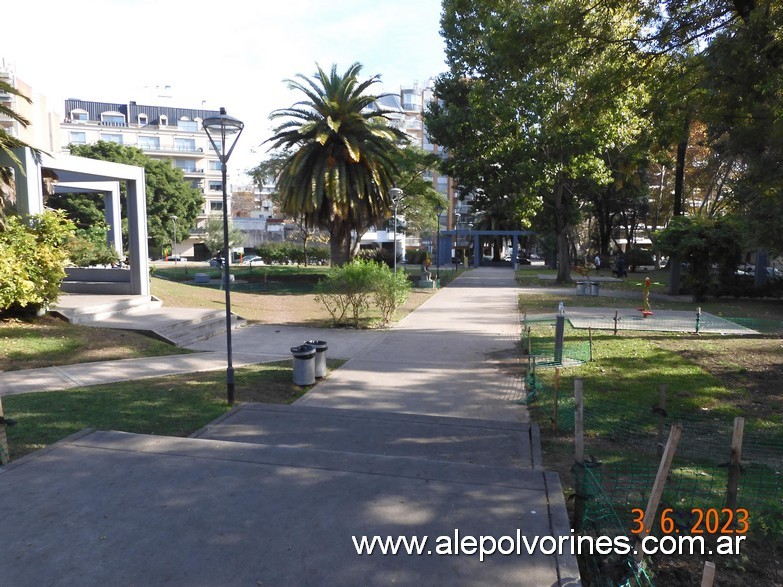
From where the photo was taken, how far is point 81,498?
A: 3.99m

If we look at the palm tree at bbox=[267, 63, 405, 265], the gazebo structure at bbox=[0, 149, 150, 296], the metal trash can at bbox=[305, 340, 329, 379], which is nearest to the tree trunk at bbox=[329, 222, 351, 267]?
the palm tree at bbox=[267, 63, 405, 265]

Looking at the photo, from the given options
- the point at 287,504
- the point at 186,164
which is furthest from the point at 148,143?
the point at 287,504

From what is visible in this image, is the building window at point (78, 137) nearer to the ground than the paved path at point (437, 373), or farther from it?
farther from it

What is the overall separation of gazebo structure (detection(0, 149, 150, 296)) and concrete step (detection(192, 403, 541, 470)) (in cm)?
970

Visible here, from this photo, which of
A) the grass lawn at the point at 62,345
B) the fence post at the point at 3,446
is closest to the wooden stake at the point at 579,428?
the fence post at the point at 3,446

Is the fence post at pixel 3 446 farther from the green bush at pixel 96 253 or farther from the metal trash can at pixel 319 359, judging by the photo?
the green bush at pixel 96 253

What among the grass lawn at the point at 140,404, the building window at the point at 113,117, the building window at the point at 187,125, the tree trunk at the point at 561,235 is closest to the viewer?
the grass lawn at the point at 140,404

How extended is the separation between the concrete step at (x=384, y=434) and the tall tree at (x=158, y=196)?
47.8 metres

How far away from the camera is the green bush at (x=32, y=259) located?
37.0 ft

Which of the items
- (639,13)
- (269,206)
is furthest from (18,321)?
(269,206)

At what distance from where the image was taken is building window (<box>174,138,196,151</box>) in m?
70.8

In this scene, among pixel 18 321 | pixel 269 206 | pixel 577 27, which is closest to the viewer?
pixel 577 27

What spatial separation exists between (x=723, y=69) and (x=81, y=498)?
33.3 ft

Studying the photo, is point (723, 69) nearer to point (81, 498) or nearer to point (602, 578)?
point (602, 578)
